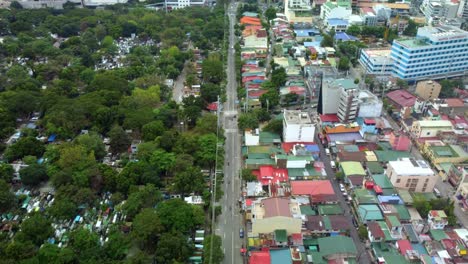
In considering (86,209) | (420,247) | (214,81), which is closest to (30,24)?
(214,81)

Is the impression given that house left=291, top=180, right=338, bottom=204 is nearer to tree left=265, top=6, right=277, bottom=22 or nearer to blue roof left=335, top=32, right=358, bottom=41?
blue roof left=335, top=32, right=358, bottom=41

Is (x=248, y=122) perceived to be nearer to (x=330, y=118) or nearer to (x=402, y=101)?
(x=330, y=118)

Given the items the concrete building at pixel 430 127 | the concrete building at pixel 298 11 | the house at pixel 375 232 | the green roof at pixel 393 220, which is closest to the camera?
the house at pixel 375 232

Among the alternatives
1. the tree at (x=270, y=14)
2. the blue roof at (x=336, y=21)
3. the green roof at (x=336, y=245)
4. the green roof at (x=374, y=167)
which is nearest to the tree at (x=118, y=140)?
the green roof at (x=336, y=245)

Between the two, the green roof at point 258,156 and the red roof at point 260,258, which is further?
the green roof at point 258,156

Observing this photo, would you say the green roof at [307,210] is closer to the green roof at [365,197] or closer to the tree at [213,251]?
the green roof at [365,197]

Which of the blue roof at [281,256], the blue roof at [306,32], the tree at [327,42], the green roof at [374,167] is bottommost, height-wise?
the blue roof at [281,256]

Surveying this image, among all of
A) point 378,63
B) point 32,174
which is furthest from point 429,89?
point 32,174
